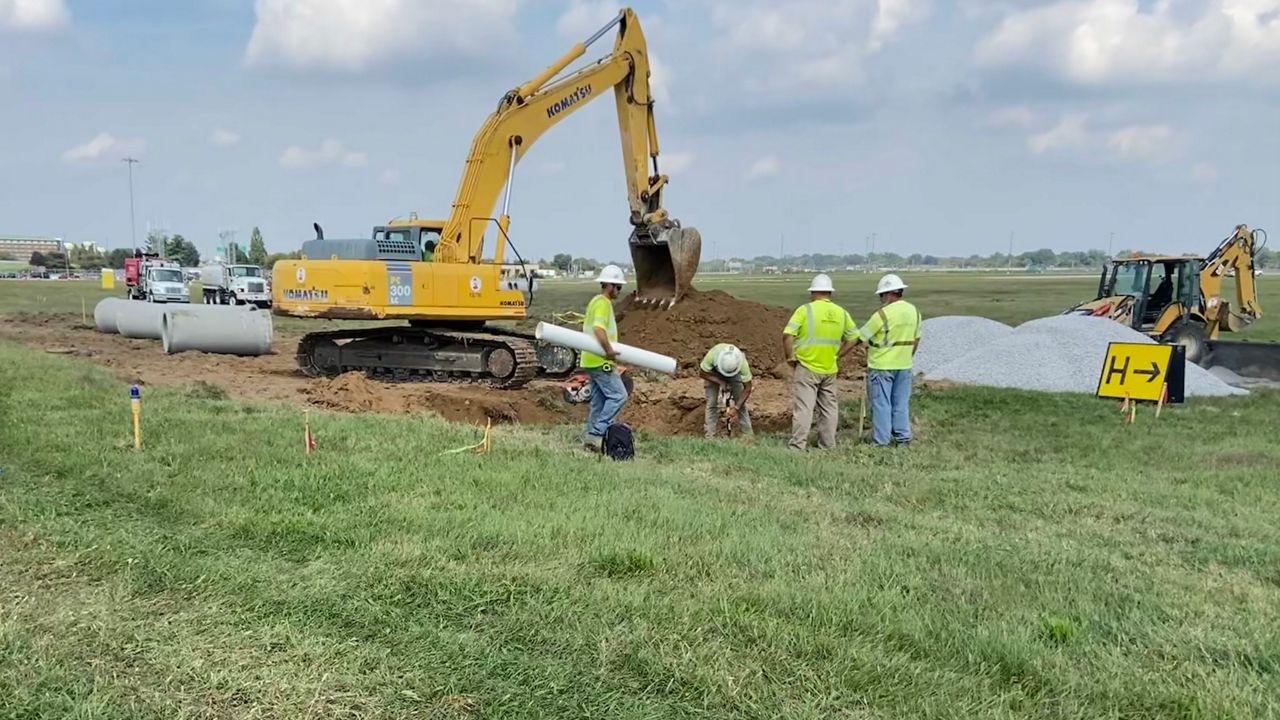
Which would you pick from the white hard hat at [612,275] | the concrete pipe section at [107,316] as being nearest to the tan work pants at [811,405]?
the white hard hat at [612,275]

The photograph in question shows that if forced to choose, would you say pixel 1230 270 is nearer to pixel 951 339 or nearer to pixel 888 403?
pixel 951 339

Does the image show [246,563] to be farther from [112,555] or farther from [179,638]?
[179,638]

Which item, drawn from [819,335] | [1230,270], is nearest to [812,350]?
[819,335]

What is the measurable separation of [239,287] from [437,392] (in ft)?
87.4

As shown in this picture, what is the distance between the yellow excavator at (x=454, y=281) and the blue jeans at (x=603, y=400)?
4882mm

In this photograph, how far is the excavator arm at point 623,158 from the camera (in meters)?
13.9

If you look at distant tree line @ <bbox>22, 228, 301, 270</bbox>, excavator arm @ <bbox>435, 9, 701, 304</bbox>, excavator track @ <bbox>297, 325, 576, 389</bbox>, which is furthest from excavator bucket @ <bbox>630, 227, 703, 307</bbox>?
distant tree line @ <bbox>22, 228, 301, 270</bbox>

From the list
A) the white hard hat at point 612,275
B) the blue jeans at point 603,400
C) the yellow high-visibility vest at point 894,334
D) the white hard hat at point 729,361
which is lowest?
the blue jeans at point 603,400

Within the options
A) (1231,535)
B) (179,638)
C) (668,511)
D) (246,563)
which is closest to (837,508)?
(668,511)

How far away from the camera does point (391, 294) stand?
13297mm

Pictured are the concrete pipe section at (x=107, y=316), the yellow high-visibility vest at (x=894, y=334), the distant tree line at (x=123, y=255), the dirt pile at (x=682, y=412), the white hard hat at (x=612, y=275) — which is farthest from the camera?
the distant tree line at (x=123, y=255)

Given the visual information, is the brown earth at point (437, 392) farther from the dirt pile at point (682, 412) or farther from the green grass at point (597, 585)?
the green grass at point (597, 585)

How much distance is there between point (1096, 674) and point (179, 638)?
364 cm

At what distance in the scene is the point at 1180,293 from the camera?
17.7 m
